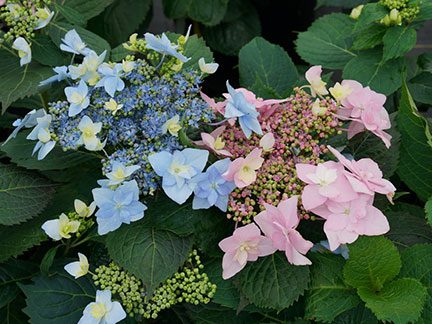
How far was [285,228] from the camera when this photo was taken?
96 centimetres

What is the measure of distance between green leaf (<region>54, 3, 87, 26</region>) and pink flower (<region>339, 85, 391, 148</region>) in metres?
0.56

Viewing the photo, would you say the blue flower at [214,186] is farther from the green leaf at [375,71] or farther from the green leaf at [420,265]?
the green leaf at [375,71]

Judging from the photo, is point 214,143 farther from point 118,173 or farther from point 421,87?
point 421,87

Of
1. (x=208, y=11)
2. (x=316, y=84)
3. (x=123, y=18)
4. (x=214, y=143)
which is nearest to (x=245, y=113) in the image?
(x=214, y=143)

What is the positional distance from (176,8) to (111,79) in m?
1.18

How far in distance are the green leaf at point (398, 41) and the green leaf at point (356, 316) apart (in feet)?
1.66

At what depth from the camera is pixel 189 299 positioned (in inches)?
40.3

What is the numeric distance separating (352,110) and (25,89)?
58 cm

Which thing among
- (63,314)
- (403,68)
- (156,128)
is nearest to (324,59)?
(403,68)

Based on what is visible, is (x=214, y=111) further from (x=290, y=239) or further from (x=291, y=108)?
(x=290, y=239)

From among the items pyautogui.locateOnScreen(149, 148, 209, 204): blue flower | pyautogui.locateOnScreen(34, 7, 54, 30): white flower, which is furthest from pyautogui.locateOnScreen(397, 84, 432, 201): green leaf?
pyautogui.locateOnScreen(34, 7, 54, 30): white flower

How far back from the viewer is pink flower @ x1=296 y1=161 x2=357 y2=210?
95 cm

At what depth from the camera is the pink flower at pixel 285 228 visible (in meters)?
0.95

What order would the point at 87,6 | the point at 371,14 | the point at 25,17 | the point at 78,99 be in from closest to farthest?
the point at 78,99
the point at 25,17
the point at 371,14
the point at 87,6
